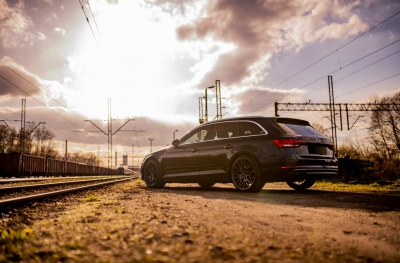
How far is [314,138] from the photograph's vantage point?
20.9 feet

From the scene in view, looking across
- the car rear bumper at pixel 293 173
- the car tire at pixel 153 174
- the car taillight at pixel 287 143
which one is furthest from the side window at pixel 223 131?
the car tire at pixel 153 174

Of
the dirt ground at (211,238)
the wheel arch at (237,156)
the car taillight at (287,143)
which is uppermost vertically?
the car taillight at (287,143)

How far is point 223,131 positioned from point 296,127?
66.6 inches

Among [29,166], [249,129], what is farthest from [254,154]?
[29,166]

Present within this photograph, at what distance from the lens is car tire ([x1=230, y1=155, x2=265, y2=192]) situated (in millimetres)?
6270

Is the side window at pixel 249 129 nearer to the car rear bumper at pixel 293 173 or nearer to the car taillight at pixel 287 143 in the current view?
the car taillight at pixel 287 143

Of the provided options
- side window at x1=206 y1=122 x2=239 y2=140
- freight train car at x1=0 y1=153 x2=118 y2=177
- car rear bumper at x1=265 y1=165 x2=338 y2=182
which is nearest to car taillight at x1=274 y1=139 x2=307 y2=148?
car rear bumper at x1=265 y1=165 x2=338 y2=182

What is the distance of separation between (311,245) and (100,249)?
4.74 feet

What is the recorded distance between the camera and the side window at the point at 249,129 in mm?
6516

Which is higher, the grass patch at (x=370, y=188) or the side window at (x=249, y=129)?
the side window at (x=249, y=129)

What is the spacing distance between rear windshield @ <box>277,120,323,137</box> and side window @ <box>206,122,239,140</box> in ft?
3.46

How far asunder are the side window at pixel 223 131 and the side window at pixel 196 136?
224 mm

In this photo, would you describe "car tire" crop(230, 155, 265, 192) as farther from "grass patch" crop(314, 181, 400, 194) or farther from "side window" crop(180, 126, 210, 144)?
"grass patch" crop(314, 181, 400, 194)

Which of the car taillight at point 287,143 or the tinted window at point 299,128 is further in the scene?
the tinted window at point 299,128
